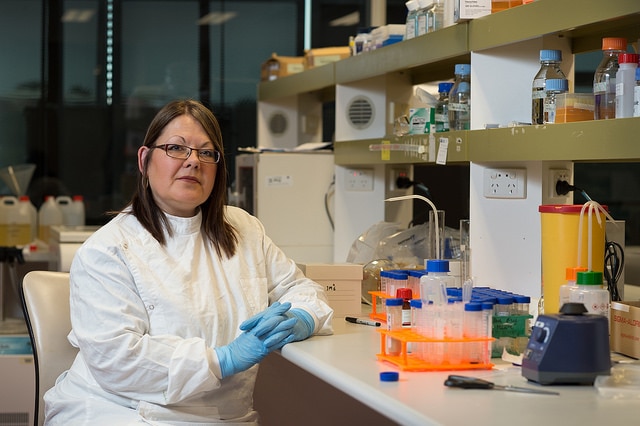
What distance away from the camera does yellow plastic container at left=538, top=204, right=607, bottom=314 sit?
2.13 meters

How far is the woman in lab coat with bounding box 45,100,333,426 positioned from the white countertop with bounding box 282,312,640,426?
0.29 meters

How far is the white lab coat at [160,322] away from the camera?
2105 millimetres

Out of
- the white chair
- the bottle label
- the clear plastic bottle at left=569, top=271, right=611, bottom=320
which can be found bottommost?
the white chair

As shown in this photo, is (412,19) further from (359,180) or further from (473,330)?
(473,330)

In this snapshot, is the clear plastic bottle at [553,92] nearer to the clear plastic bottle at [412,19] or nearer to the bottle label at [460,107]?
the bottle label at [460,107]

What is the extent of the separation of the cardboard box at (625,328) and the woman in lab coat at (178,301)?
2.25 ft

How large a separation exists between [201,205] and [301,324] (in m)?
0.49

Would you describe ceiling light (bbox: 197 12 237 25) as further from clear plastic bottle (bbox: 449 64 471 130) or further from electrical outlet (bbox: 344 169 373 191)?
clear plastic bottle (bbox: 449 64 471 130)

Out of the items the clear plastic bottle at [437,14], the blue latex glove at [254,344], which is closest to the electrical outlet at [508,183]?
the clear plastic bottle at [437,14]

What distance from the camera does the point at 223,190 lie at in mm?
2490

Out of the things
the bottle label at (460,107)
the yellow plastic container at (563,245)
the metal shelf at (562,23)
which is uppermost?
the metal shelf at (562,23)

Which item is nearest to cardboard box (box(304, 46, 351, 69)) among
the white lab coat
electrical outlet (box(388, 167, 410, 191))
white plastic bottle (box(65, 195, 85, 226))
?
electrical outlet (box(388, 167, 410, 191))

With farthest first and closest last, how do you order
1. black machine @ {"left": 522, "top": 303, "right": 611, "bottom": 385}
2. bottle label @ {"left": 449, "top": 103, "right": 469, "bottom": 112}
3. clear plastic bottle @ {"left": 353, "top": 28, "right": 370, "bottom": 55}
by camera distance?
clear plastic bottle @ {"left": 353, "top": 28, "right": 370, "bottom": 55} < bottle label @ {"left": 449, "top": 103, "right": 469, "bottom": 112} < black machine @ {"left": 522, "top": 303, "right": 611, "bottom": 385}

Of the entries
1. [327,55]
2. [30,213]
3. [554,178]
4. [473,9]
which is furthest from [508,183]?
[30,213]
